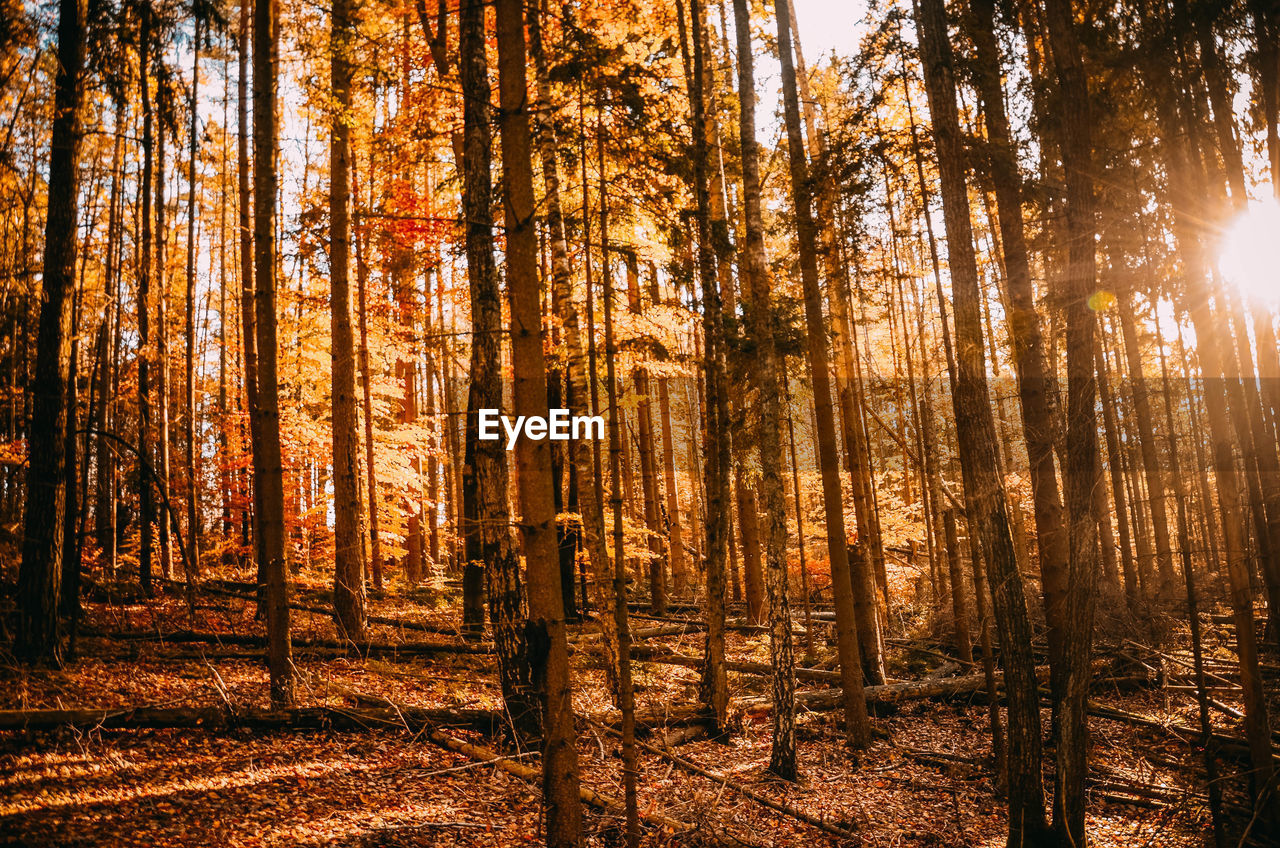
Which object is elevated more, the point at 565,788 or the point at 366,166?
the point at 366,166

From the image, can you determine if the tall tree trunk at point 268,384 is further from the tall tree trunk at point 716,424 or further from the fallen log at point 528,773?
the tall tree trunk at point 716,424

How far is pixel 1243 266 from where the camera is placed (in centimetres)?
803

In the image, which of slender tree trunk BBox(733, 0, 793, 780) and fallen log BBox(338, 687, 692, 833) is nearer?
fallen log BBox(338, 687, 692, 833)

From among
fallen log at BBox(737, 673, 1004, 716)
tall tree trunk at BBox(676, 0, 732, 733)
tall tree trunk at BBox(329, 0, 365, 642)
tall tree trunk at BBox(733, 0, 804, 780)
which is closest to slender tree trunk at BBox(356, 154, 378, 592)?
tall tree trunk at BBox(329, 0, 365, 642)

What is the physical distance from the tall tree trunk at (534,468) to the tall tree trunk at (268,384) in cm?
379

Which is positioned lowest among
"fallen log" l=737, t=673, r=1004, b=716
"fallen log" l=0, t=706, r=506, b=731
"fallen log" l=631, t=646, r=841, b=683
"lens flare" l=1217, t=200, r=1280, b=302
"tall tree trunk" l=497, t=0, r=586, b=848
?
"fallen log" l=737, t=673, r=1004, b=716

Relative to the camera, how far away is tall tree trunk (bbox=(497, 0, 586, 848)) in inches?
155

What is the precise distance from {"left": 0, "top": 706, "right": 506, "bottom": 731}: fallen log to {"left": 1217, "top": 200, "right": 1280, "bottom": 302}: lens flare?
417 inches

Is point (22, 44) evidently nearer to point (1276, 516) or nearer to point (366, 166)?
point (366, 166)

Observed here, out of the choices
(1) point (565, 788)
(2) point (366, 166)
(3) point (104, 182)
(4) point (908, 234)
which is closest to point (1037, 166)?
(4) point (908, 234)

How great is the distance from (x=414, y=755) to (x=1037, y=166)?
35.2 ft

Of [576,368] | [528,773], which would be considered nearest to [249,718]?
[528,773]

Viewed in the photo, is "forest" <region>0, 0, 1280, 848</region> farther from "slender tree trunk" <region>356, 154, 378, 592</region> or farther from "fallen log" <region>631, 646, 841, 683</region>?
"slender tree trunk" <region>356, 154, 378, 592</region>

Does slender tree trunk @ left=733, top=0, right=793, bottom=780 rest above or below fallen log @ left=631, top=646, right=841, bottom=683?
above
